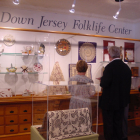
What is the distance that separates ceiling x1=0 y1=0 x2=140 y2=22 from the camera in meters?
3.91

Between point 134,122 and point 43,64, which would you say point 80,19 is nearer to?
point 43,64

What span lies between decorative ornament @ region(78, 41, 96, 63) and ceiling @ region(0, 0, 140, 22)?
77 centimetres

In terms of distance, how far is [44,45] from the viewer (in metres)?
4.14

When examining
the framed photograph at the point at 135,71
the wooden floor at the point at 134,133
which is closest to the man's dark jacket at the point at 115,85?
the wooden floor at the point at 134,133

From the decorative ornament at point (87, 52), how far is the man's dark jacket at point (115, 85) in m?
1.60

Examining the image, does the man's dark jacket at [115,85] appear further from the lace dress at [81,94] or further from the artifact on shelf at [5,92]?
the artifact on shelf at [5,92]

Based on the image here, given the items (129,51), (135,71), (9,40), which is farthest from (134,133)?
(9,40)

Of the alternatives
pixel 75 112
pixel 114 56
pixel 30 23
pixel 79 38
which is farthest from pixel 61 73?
pixel 75 112

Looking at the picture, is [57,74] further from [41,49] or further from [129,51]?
[129,51]

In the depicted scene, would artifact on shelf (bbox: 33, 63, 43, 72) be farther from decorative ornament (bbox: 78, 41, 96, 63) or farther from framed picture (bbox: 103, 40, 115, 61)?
framed picture (bbox: 103, 40, 115, 61)

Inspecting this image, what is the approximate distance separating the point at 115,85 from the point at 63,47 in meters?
1.87

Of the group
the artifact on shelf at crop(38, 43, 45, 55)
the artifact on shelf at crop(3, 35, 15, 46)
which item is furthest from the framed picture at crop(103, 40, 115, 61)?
the artifact on shelf at crop(3, 35, 15, 46)

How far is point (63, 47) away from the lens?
4.41m

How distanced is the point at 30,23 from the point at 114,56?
6.98 ft
